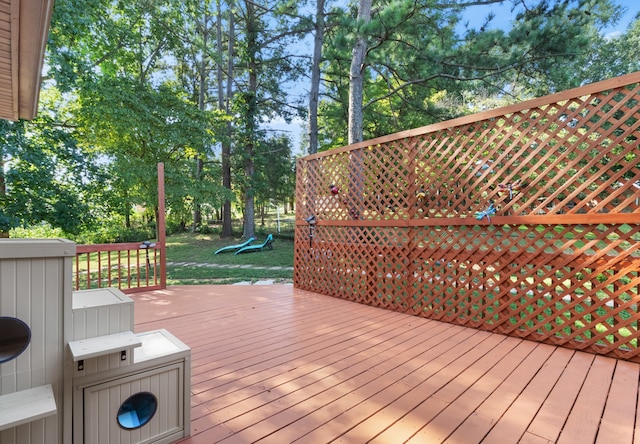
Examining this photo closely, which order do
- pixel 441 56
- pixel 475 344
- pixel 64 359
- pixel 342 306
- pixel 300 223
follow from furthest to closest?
pixel 441 56 < pixel 300 223 < pixel 342 306 < pixel 475 344 < pixel 64 359

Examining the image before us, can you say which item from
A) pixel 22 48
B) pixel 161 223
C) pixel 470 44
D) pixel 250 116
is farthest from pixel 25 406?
pixel 250 116

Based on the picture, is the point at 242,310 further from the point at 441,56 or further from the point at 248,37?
the point at 248,37

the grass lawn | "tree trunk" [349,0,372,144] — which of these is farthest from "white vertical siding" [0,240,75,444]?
"tree trunk" [349,0,372,144]

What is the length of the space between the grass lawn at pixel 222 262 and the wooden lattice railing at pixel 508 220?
8.83 ft

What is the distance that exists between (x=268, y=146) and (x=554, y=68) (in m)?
9.67

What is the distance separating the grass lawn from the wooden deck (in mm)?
3004

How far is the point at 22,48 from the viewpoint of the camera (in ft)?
6.01

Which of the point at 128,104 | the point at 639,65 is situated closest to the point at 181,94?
the point at 128,104

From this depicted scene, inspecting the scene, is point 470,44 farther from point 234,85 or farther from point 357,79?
point 234,85

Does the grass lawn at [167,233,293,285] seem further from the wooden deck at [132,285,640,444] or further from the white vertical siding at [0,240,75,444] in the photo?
the white vertical siding at [0,240,75,444]

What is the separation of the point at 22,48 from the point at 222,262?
7.13 meters

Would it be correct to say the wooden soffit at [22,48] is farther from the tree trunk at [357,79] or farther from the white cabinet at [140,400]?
the tree trunk at [357,79]

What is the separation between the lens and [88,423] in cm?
132

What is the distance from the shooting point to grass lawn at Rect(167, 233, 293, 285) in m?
6.40
